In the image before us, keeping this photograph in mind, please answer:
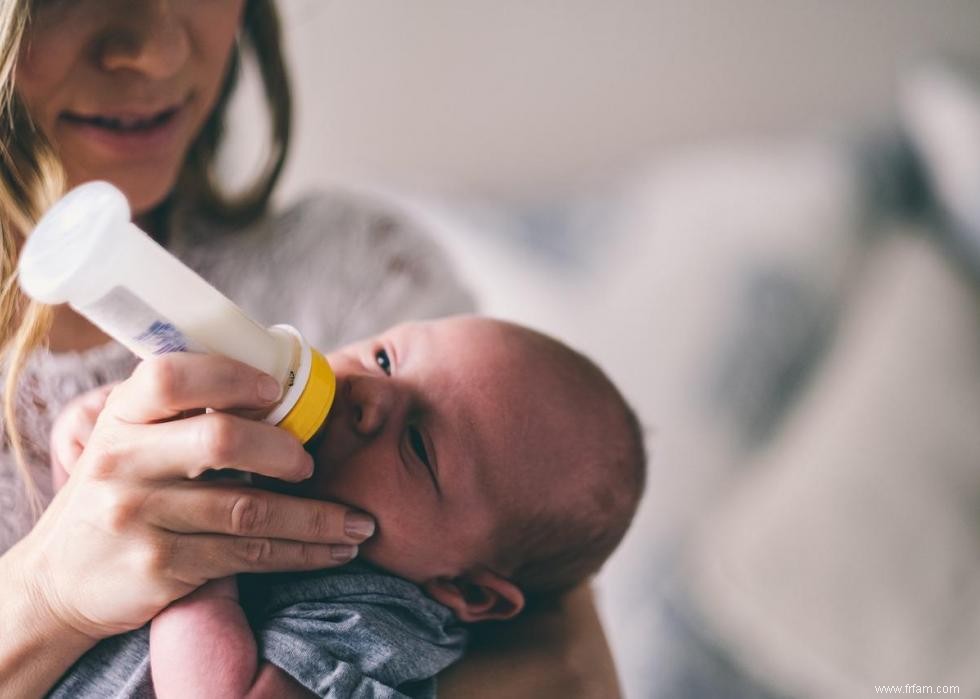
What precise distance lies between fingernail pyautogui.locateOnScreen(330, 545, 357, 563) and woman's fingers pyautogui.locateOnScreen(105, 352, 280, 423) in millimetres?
174

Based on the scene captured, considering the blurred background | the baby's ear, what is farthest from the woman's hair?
the blurred background

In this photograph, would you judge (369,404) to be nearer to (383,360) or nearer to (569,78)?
(383,360)

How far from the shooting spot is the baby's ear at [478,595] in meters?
0.85

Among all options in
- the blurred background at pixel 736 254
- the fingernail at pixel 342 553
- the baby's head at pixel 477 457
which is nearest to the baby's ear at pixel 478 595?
the baby's head at pixel 477 457

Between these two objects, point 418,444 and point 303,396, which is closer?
point 303,396

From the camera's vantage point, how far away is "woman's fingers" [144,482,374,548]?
677mm

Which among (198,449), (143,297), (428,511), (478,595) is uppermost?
(143,297)

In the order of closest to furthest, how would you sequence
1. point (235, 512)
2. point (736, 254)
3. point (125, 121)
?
point (235, 512) → point (125, 121) → point (736, 254)

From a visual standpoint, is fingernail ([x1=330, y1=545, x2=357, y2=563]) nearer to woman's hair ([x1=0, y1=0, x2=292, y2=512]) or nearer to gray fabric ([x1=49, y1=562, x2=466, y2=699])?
gray fabric ([x1=49, y1=562, x2=466, y2=699])

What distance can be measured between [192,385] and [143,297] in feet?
0.23

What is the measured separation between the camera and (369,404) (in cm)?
79

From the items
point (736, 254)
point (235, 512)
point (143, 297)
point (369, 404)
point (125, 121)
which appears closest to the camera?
point (143, 297)

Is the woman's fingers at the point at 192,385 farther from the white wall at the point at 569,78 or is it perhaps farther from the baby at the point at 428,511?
the white wall at the point at 569,78

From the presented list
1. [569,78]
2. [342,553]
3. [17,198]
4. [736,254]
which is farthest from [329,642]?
[569,78]
